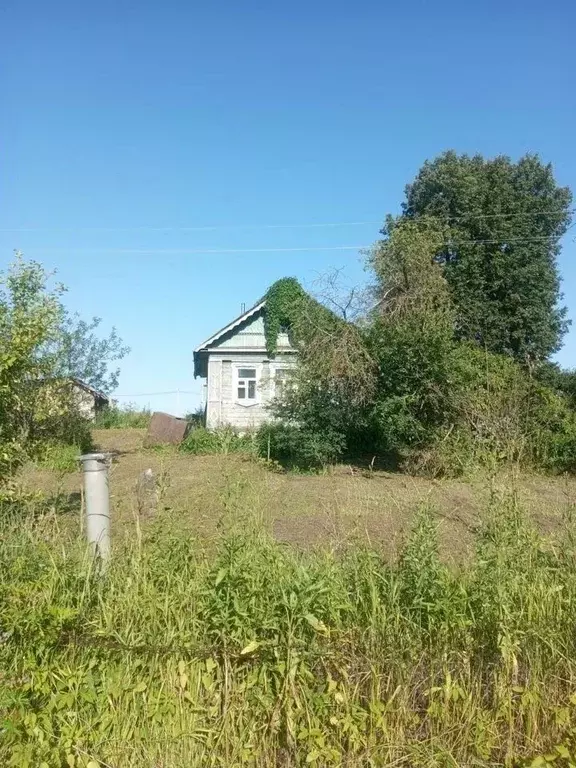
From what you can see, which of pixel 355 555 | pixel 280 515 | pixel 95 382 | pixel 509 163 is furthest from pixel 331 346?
pixel 509 163

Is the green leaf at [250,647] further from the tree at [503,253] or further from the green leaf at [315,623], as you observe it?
the tree at [503,253]

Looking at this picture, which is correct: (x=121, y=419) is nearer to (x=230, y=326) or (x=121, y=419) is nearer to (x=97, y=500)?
(x=230, y=326)

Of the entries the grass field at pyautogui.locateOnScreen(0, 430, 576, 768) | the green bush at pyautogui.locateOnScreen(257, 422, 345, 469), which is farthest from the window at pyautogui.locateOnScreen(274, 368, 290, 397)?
the grass field at pyautogui.locateOnScreen(0, 430, 576, 768)

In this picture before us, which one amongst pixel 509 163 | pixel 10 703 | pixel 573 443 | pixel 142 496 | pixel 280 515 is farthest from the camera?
pixel 509 163

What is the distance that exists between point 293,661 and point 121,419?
112 ft

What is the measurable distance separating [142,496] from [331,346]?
A: 12.4 metres

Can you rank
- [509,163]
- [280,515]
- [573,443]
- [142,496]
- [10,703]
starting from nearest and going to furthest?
[10,703] < [142,496] < [280,515] < [573,443] < [509,163]

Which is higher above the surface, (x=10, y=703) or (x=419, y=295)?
(x=419, y=295)

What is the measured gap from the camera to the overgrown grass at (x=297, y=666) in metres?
3.01

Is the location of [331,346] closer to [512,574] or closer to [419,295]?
[419,295]

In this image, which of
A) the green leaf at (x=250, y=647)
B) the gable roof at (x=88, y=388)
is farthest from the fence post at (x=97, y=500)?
the gable roof at (x=88, y=388)

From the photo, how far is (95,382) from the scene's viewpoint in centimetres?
2441

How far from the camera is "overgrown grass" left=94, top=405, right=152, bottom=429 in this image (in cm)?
3422

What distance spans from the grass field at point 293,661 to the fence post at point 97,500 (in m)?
0.35
